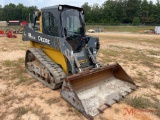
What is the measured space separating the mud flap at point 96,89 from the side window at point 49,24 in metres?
1.86

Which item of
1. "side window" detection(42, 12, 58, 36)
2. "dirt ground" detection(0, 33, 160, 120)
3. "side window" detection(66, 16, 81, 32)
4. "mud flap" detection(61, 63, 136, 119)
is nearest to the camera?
"dirt ground" detection(0, 33, 160, 120)

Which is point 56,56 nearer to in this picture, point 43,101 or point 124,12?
point 43,101

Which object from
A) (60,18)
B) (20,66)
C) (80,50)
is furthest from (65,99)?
(20,66)

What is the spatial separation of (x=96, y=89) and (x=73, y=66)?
3.24 ft

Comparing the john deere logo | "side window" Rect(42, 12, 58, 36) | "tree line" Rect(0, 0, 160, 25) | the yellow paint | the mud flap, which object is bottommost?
the mud flap

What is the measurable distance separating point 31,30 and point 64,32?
5.93 feet

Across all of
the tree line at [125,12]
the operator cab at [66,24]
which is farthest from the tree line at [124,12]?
the operator cab at [66,24]

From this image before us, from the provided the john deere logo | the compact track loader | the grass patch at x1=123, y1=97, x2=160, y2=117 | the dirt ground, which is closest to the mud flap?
the compact track loader

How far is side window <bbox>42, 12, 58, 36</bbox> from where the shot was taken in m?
5.96

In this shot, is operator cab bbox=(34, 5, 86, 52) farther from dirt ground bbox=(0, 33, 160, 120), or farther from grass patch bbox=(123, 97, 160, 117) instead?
grass patch bbox=(123, 97, 160, 117)

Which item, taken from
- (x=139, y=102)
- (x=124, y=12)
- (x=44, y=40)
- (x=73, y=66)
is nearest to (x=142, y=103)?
(x=139, y=102)

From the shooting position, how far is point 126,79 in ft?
20.3

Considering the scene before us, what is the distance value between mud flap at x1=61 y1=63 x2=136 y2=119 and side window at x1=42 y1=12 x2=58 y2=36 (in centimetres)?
186

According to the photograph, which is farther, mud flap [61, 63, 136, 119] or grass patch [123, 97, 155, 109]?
grass patch [123, 97, 155, 109]
